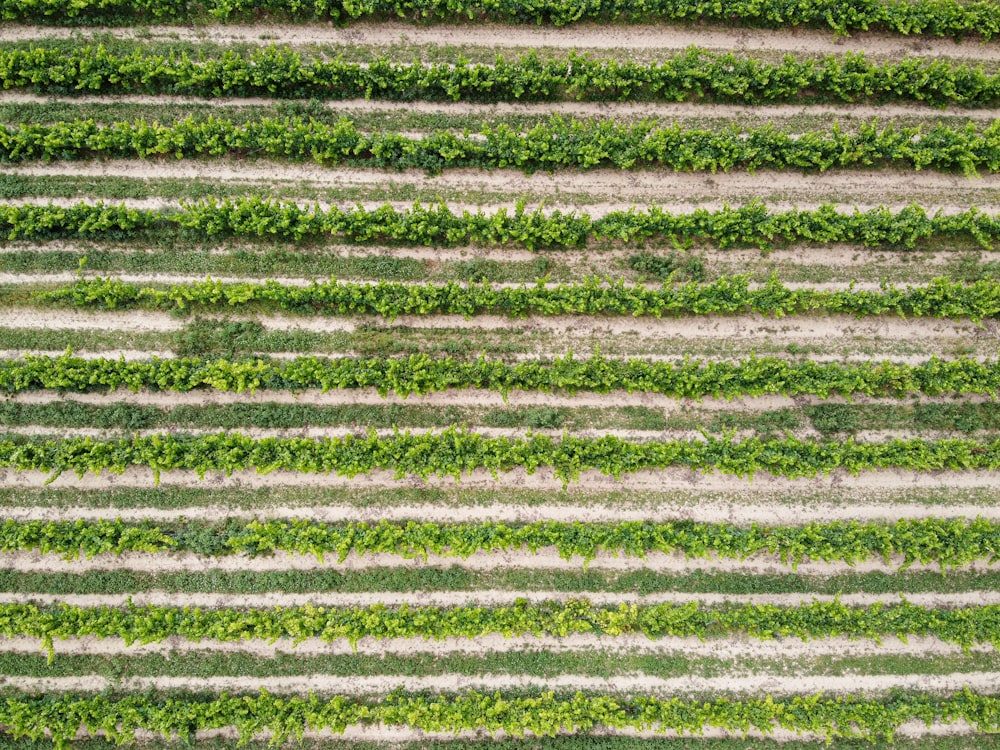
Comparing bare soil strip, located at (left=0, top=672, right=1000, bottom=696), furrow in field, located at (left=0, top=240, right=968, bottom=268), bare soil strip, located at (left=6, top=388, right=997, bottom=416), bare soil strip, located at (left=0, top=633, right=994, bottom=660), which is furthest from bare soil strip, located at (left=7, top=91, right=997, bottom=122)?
bare soil strip, located at (left=0, top=672, right=1000, bottom=696)

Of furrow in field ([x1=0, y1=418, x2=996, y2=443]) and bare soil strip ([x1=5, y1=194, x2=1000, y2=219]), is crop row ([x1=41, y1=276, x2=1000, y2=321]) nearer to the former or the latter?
bare soil strip ([x1=5, y1=194, x2=1000, y2=219])

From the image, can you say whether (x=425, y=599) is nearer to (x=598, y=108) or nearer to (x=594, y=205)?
(x=594, y=205)

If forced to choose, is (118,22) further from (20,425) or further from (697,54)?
(697,54)

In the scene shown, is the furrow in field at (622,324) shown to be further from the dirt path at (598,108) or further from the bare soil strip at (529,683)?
the bare soil strip at (529,683)

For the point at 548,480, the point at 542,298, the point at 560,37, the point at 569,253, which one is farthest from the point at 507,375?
the point at 560,37

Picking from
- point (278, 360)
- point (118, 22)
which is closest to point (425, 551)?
point (278, 360)

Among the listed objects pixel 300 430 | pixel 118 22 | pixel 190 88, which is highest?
pixel 118 22
